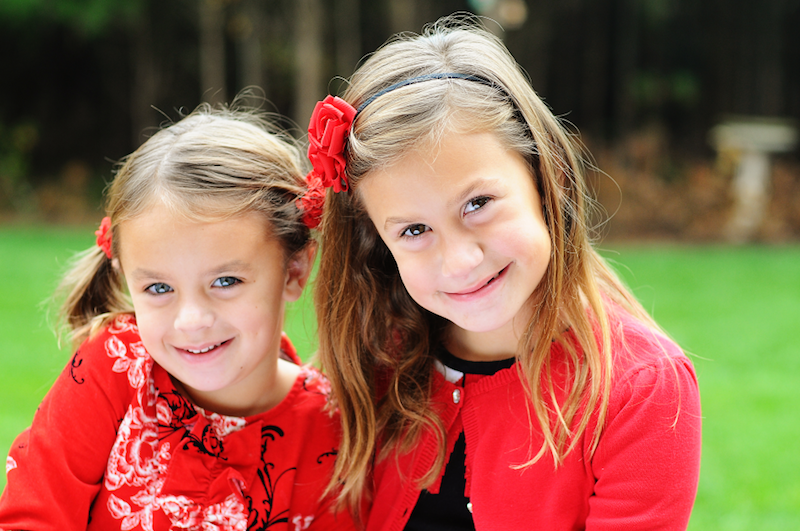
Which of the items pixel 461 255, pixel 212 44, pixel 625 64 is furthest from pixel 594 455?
pixel 625 64

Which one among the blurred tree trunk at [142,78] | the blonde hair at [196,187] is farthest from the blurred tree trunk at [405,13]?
the blonde hair at [196,187]

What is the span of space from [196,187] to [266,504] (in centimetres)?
64

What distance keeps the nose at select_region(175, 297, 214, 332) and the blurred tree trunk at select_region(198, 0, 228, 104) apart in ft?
29.8

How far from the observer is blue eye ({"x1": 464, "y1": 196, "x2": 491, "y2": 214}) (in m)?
1.35

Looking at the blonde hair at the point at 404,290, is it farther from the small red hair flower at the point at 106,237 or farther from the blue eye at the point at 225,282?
the small red hair flower at the point at 106,237

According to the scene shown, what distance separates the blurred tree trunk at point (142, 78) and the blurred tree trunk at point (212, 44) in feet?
2.58

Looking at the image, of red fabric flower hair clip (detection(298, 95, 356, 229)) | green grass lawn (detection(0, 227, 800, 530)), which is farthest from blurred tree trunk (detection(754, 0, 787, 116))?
red fabric flower hair clip (detection(298, 95, 356, 229))

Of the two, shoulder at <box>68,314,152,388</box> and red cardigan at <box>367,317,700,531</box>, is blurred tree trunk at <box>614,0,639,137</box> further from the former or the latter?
shoulder at <box>68,314,152,388</box>

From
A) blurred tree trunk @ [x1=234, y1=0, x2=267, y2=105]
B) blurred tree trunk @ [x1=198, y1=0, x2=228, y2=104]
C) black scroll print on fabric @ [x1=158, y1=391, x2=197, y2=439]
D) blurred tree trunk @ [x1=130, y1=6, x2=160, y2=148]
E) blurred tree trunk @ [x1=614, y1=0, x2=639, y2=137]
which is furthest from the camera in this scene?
blurred tree trunk @ [x1=130, y1=6, x2=160, y2=148]

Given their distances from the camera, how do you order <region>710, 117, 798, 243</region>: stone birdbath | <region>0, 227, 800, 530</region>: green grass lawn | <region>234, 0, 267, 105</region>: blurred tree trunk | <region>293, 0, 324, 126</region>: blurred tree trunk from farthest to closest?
<region>234, 0, 267, 105</region>: blurred tree trunk → <region>293, 0, 324, 126</region>: blurred tree trunk → <region>710, 117, 798, 243</region>: stone birdbath → <region>0, 227, 800, 530</region>: green grass lawn

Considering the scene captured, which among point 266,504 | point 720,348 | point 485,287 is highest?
point 485,287

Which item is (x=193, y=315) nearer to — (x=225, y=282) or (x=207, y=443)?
(x=225, y=282)

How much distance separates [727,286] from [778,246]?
92.2 inches

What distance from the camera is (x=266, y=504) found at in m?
1.58
